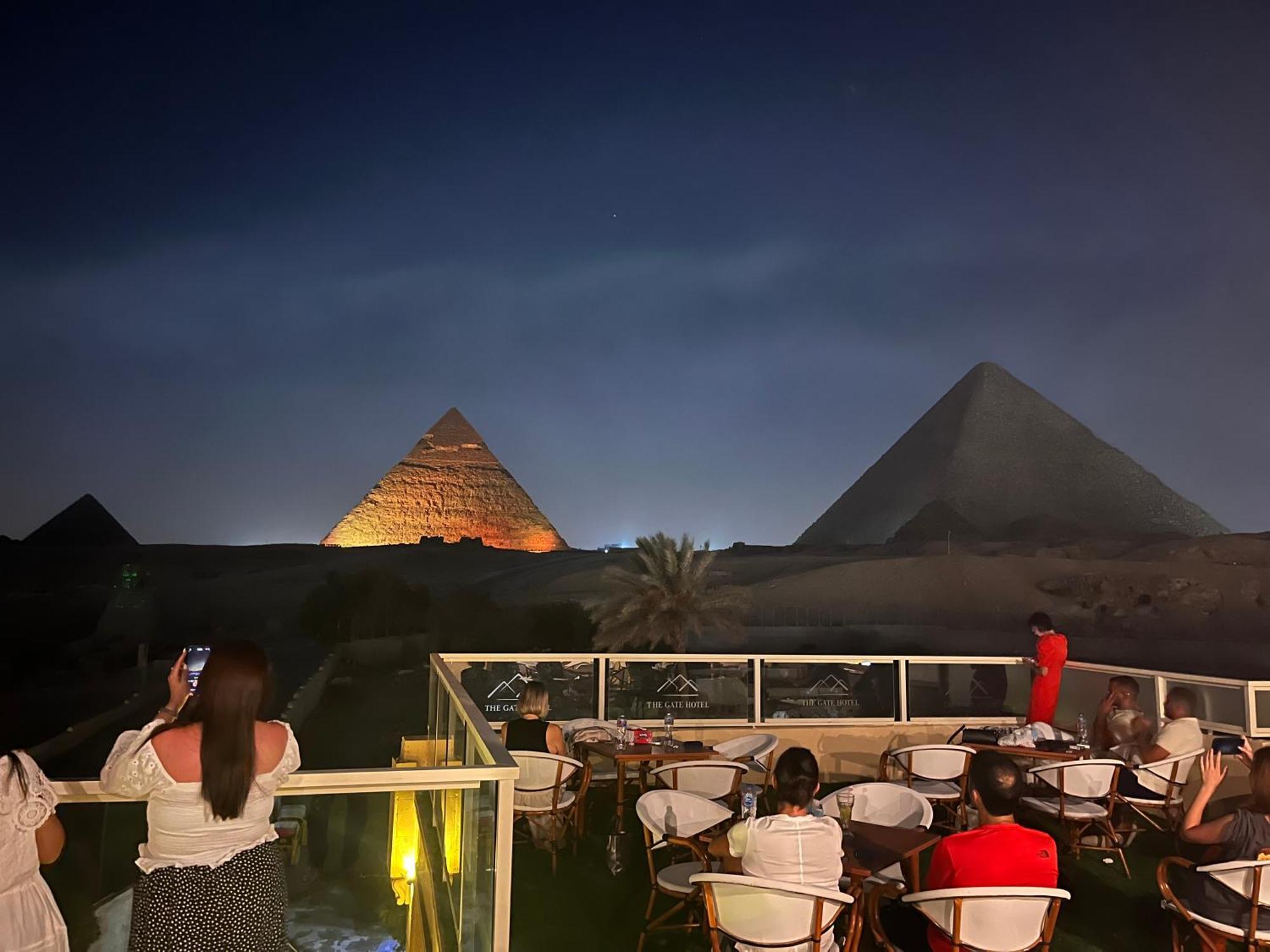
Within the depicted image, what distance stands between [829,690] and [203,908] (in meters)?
5.19

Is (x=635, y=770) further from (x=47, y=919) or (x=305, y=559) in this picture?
(x=305, y=559)

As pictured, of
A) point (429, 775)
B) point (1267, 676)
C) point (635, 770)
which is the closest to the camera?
point (429, 775)

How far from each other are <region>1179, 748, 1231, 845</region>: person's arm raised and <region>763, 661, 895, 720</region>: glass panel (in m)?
3.46

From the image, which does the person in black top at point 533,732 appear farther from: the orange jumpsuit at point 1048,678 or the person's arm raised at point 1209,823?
the orange jumpsuit at point 1048,678

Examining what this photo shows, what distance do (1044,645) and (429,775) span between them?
465 cm

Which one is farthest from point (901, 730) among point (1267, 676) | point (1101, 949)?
point (1267, 676)

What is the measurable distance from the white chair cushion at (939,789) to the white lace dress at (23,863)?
11.9 feet

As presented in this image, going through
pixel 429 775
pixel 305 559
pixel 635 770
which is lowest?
pixel 635 770

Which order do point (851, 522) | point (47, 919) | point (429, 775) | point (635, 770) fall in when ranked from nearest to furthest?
1. point (47, 919)
2. point (429, 775)
3. point (635, 770)
4. point (851, 522)

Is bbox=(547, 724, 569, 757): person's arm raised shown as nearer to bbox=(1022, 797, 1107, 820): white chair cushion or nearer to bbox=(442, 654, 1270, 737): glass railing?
bbox=(442, 654, 1270, 737): glass railing

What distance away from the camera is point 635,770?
5.77 meters

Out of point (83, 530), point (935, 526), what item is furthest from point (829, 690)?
point (83, 530)

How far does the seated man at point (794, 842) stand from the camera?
2.68 m

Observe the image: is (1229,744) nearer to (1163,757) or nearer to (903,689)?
(1163,757)
